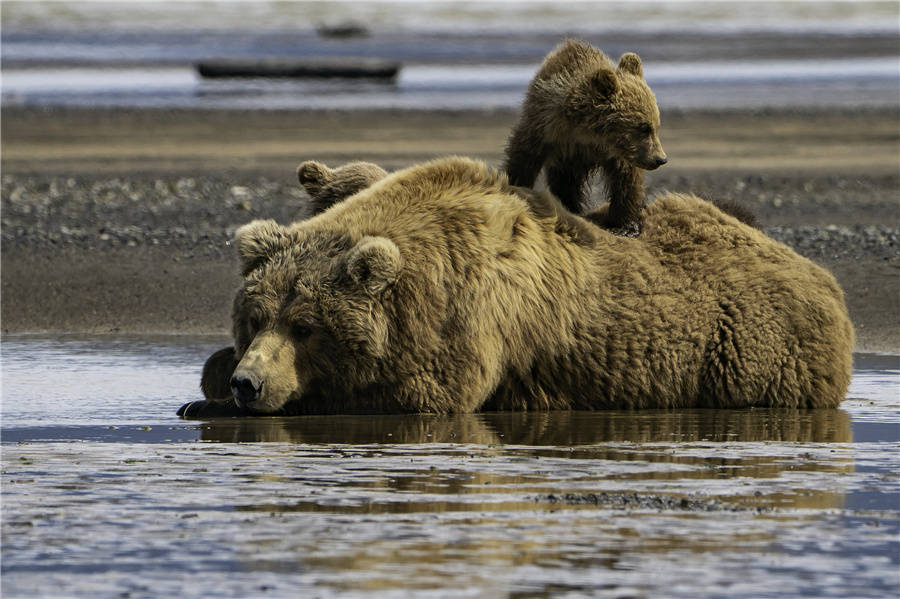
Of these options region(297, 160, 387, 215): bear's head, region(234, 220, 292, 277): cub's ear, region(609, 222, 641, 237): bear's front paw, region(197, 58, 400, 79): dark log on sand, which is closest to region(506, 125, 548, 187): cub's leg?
region(609, 222, 641, 237): bear's front paw

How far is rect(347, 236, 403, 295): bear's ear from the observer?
744cm

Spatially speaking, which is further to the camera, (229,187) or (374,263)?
(229,187)

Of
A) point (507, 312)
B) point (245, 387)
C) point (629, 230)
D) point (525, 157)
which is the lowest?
point (245, 387)

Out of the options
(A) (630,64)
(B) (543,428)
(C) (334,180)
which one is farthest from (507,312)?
(A) (630,64)

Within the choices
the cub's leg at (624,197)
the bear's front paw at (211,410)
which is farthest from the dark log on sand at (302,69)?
the bear's front paw at (211,410)

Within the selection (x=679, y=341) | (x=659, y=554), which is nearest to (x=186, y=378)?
→ (x=679, y=341)

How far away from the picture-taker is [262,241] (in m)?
7.71

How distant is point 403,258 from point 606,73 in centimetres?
185

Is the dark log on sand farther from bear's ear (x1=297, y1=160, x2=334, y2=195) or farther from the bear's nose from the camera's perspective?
the bear's nose

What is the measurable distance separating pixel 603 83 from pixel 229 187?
37.4 ft

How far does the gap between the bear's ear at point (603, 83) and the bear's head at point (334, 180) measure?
1.23 m

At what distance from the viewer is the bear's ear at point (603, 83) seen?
8789 millimetres

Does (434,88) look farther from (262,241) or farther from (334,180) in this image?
(262,241)

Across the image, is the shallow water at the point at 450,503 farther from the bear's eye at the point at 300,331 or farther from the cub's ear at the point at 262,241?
the cub's ear at the point at 262,241
